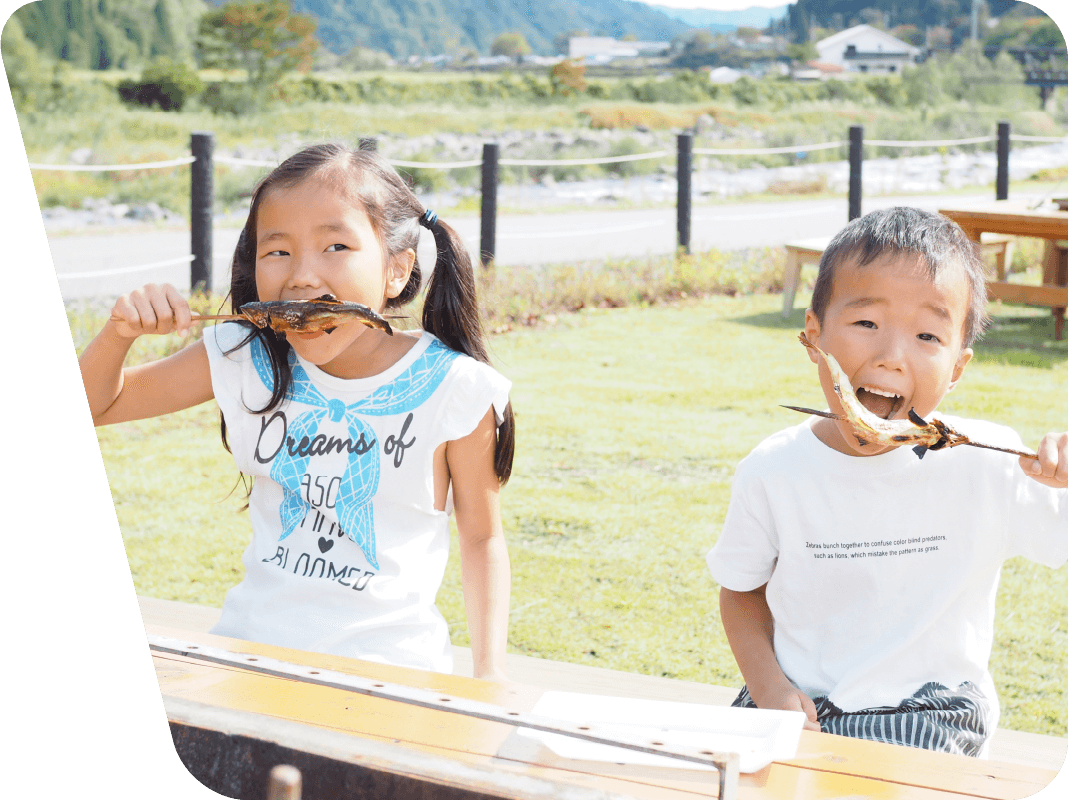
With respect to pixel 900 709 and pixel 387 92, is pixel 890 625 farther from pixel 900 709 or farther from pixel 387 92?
pixel 387 92

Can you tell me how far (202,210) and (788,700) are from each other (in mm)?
4249

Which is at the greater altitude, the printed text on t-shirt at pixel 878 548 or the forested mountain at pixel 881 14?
the forested mountain at pixel 881 14

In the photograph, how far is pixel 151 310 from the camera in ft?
4.25

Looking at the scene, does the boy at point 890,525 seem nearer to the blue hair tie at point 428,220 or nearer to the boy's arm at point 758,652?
the boy's arm at point 758,652

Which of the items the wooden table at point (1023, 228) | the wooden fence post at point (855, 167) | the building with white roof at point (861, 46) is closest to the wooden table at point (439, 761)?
the building with white roof at point (861, 46)

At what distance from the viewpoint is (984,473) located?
48.4 inches

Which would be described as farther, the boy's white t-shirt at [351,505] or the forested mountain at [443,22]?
the forested mountain at [443,22]

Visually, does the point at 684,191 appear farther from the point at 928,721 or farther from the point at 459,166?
the point at 928,721

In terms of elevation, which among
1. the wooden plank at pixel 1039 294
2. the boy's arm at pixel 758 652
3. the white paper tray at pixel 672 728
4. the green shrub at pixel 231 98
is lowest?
the boy's arm at pixel 758 652

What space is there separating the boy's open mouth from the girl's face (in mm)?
633

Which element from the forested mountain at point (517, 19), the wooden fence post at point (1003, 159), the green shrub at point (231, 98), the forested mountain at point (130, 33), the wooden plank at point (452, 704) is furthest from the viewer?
the green shrub at point (231, 98)

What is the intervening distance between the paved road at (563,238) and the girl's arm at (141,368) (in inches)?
165

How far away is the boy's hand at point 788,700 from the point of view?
4.00ft

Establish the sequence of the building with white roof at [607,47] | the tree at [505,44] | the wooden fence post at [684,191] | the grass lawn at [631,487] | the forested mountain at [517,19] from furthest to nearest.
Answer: the wooden fence post at [684,191]
the tree at [505,44]
the grass lawn at [631,487]
the building with white roof at [607,47]
the forested mountain at [517,19]
